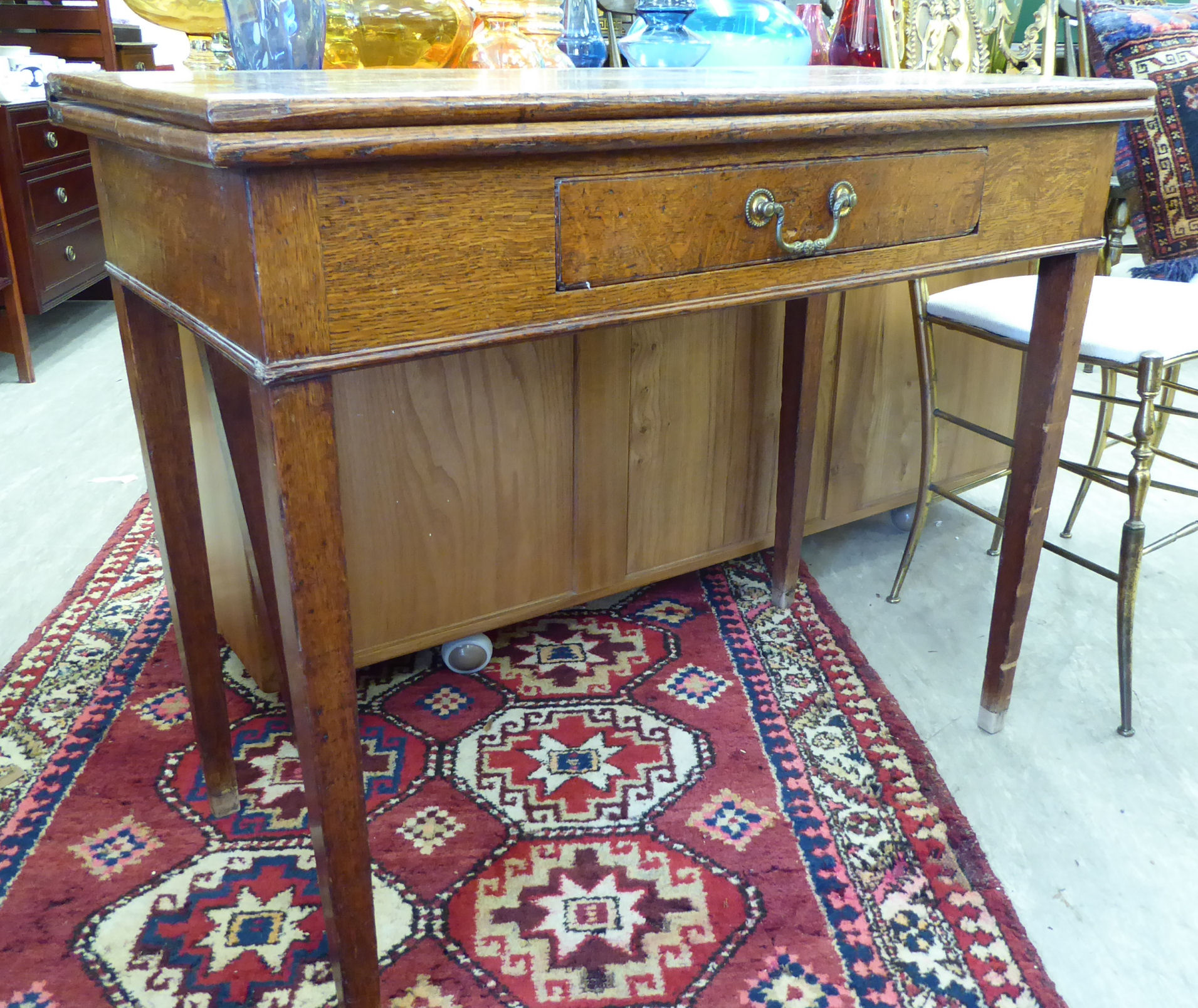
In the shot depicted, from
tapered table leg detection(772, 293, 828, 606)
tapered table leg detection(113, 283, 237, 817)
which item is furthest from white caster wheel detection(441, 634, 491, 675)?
tapered table leg detection(772, 293, 828, 606)

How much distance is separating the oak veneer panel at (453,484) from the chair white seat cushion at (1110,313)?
678 millimetres

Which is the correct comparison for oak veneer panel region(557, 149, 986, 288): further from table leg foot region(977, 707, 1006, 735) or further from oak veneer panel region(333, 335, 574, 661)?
table leg foot region(977, 707, 1006, 735)

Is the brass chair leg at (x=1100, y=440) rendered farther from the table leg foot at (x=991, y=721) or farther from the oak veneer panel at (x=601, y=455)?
the oak veneer panel at (x=601, y=455)

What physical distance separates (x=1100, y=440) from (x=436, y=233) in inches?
65.2

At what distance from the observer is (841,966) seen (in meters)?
1.10

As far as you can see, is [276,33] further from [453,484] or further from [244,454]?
[453,484]

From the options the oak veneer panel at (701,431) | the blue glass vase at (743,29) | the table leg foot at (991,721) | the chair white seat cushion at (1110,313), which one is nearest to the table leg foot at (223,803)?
the oak veneer panel at (701,431)

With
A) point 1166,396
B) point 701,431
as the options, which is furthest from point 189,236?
point 1166,396

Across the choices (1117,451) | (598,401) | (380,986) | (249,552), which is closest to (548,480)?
(598,401)

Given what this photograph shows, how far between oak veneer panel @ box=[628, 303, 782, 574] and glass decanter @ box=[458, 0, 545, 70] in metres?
0.43

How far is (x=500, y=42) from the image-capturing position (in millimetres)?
1285

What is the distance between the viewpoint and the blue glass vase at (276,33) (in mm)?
1008

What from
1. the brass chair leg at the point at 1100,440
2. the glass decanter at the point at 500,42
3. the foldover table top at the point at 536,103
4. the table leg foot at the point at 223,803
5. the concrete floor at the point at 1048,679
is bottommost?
the concrete floor at the point at 1048,679

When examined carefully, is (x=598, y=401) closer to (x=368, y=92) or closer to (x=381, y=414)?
(x=381, y=414)
